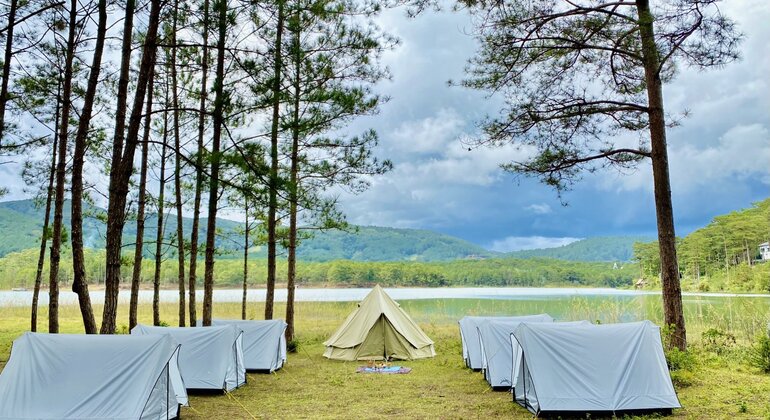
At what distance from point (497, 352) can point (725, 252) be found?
31.8 m

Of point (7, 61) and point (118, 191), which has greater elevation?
point (7, 61)

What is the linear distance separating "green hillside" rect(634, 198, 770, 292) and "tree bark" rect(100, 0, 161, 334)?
2863 centimetres

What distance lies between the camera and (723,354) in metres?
9.21

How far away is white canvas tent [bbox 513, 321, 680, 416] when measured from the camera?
18.7ft

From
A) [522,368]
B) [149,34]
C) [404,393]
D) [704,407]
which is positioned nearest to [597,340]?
[522,368]

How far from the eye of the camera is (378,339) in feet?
36.7

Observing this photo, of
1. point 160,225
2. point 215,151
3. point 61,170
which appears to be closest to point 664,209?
point 215,151

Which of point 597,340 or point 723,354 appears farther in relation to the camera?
point 723,354

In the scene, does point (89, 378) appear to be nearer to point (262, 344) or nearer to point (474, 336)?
point (262, 344)

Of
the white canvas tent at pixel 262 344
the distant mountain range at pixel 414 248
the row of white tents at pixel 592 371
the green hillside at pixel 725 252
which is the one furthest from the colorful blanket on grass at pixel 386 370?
the distant mountain range at pixel 414 248

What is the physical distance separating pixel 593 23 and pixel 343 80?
513 centimetres

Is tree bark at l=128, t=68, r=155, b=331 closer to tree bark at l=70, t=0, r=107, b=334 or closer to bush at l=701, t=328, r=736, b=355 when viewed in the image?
tree bark at l=70, t=0, r=107, b=334

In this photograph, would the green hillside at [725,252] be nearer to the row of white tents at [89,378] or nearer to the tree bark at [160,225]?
the tree bark at [160,225]

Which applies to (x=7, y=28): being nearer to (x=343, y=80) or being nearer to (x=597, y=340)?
(x=343, y=80)
